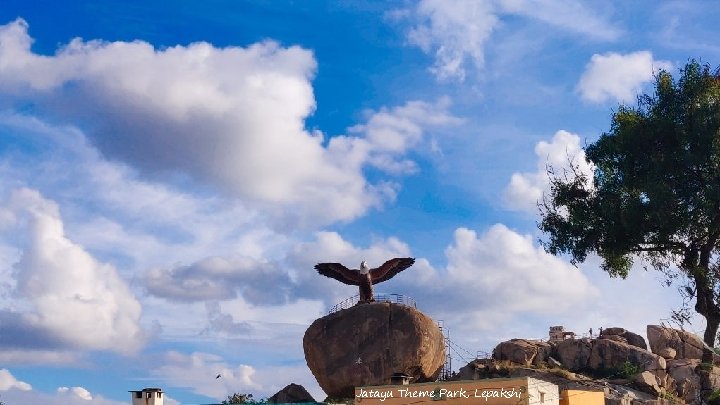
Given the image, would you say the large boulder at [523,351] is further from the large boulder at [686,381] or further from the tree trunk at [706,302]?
the tree trunk at [706,302]

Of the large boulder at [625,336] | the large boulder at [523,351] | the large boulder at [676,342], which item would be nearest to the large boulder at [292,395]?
the large boulder at [523,351]

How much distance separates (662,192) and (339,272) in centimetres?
2266

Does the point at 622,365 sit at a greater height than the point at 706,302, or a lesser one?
lesser

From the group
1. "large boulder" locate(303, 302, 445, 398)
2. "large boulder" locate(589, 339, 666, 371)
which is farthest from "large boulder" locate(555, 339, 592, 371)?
"large boulder" locate(303, 302, 445, 398)

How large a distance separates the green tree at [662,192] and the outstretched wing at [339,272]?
46.2 feet

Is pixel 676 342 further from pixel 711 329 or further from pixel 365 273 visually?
pixel 365 273

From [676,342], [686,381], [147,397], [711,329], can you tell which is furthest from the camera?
[676,342]

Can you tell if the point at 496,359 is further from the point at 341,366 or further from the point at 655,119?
the point at 655,119

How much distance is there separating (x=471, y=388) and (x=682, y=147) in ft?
89.1

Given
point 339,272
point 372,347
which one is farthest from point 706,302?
point 339,272

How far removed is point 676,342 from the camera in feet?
212

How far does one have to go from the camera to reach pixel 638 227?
57562 millimetres

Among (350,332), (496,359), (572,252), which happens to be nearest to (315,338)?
(350,332)

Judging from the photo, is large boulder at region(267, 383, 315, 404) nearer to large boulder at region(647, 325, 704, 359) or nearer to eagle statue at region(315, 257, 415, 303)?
eagle statue at region(315, 257, 415, 303)
